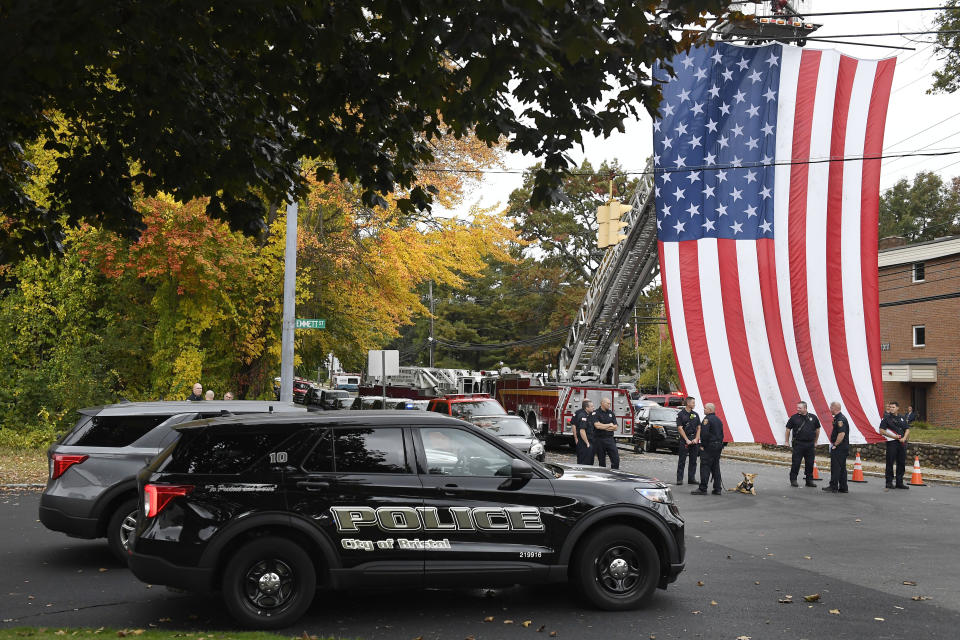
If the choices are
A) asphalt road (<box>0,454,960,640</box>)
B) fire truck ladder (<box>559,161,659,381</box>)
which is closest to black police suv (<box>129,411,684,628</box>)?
asphalt road (<box>0,454,960,640</box>)

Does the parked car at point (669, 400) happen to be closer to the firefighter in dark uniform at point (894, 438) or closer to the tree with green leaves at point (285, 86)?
the firefighter in dark uniform at point (894, 438)

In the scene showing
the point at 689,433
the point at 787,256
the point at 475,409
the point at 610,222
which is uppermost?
the point at 610,222

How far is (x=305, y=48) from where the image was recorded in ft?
23.7

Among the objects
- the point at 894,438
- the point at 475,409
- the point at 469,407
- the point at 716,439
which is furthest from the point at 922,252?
the point at 716,439

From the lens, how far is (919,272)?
37.5 m

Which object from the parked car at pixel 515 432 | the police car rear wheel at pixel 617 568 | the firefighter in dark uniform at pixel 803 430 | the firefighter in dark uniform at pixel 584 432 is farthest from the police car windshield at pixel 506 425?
the police car rear wheel at pixel 617 568

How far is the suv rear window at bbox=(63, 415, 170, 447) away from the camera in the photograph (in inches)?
362

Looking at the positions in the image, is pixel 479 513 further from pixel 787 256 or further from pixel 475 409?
pixel 475 409

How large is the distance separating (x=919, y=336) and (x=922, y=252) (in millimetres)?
3814

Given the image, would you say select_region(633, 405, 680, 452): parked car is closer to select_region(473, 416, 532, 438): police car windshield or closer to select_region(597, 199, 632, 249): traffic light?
select_region(473, 416, 532, 438): police car windshield

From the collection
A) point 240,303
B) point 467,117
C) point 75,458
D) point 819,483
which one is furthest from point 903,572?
point 240,303

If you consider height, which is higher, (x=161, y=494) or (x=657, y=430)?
(x=161, y=494)

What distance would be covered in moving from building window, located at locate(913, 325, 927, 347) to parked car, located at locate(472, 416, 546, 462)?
24.7 metres

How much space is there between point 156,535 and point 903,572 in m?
7.36
